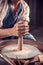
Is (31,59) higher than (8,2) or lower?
lower

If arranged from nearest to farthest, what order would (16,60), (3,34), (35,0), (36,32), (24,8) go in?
(16,60) < (3,34) < (24,8) < (36,32) < (35,0)

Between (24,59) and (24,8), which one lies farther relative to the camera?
(24,8)

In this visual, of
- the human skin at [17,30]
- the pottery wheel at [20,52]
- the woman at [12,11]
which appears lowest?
the pottery wheel at [20,52]

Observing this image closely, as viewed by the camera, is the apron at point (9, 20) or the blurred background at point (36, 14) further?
the blurred background at point (36, 14)

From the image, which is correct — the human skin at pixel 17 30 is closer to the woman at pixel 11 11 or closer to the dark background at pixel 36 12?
the woman at pixel 11 11

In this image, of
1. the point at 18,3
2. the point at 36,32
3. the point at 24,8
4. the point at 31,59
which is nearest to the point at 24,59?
the point at 31,59

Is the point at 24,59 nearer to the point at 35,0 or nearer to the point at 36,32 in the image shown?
the point at 36,32

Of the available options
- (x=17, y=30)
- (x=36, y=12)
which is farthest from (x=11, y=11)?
(x=36, y=12)

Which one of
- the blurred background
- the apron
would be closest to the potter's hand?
the apron

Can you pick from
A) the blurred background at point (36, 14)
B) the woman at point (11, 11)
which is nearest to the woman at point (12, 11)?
the woman at point (11, 11)

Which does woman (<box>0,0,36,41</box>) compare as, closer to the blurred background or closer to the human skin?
the human skin

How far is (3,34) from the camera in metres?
1.05

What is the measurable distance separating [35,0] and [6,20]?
179 cm

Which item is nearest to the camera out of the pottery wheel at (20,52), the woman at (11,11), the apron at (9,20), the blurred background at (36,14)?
the pottery wheel at (20,52)
